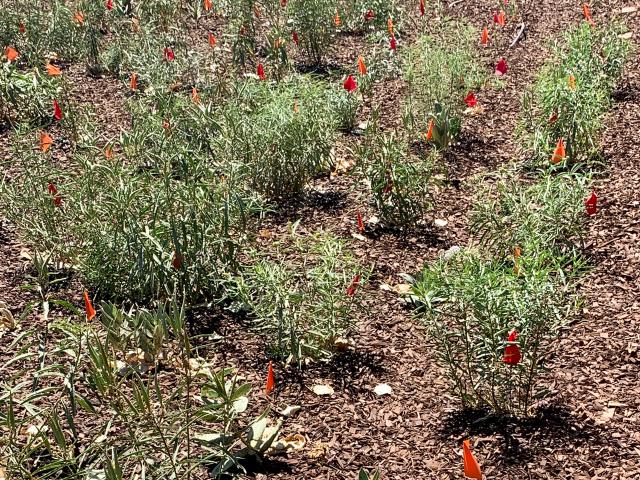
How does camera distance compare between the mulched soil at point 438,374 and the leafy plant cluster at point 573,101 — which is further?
the leafy plant cluster at point 573,101

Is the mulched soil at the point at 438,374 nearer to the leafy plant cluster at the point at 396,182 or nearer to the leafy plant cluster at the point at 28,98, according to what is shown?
the leafy plant cluster at the point at 396,182

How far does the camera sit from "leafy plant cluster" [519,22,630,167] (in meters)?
5.28

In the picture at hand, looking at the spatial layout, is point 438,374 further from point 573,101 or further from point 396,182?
point 573,101

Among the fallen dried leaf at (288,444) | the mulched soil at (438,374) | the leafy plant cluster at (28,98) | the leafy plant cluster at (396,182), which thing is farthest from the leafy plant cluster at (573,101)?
the leafy plant cluster at (28,98)

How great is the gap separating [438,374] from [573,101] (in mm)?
2324

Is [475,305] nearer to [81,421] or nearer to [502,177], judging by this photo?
[81,421]

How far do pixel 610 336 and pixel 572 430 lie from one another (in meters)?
0.72

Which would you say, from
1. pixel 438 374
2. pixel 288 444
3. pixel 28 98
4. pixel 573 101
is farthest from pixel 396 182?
pixel 28 98

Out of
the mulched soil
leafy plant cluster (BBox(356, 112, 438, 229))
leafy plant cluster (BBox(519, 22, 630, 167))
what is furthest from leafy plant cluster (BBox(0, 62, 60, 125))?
leafy plant cluster (BBox(519, 22, 630, 167))

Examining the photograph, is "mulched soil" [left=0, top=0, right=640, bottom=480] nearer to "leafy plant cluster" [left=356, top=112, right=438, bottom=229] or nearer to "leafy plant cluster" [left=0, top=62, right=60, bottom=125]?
"leafy plant cluster" [left=356, top=112, right=438, bottom=229]

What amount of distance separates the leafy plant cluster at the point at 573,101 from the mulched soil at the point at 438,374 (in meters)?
0.24

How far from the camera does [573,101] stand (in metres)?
5.22

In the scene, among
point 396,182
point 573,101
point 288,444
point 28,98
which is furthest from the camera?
point 28,98

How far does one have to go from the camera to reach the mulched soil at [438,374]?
3.28 metres
